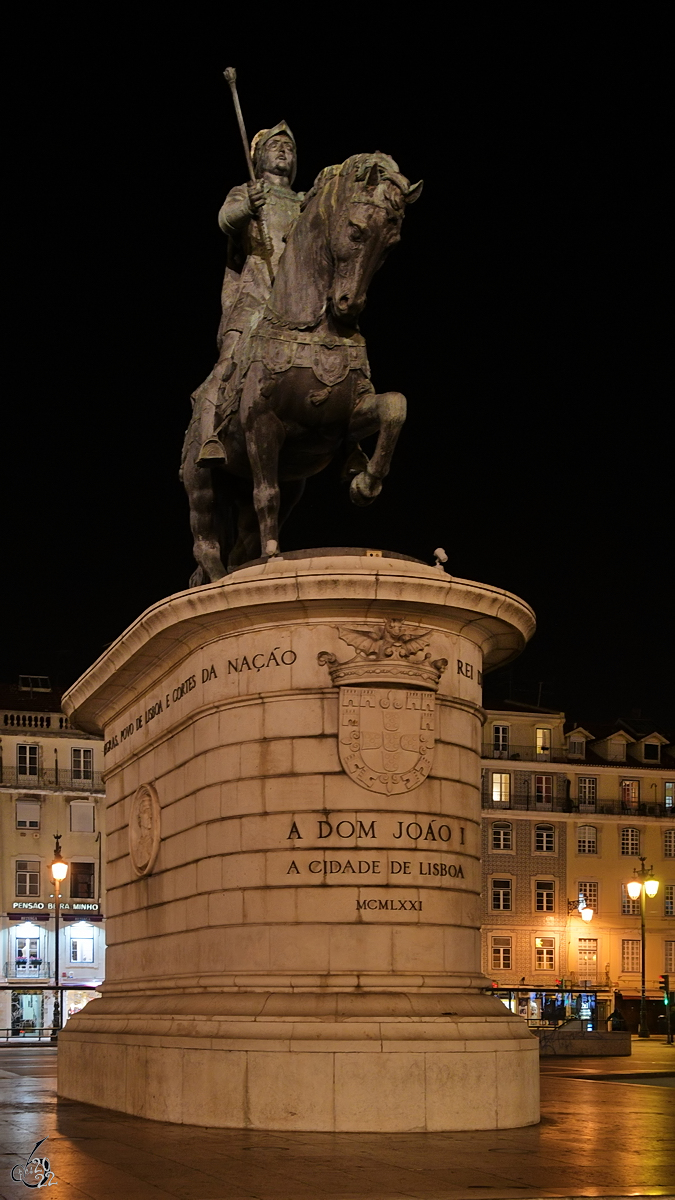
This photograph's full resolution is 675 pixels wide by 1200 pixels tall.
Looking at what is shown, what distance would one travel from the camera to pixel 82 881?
79.1 m

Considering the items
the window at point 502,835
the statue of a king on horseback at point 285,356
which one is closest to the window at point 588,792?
the window at point 502,835

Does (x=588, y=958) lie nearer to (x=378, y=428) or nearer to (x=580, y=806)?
(x=580, y=806)

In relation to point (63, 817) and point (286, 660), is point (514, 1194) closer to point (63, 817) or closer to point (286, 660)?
point (286, 660)

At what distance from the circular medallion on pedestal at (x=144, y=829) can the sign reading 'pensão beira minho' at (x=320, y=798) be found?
12cm

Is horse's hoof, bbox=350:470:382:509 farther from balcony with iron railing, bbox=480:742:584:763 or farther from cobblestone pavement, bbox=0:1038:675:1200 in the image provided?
balcony with iron railing, bbox=480:742:584:763

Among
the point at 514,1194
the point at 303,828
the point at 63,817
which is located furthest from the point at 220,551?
the point at 63,817

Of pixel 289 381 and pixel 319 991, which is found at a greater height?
pixel 289 381

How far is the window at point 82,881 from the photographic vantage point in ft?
258

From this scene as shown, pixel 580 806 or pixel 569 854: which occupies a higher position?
pixel 580 806

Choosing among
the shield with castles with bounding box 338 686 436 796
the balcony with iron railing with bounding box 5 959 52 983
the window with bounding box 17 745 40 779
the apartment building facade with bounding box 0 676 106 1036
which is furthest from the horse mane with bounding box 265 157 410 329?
the window with bounding box 17 745 40 779

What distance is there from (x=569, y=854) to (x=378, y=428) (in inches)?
2791

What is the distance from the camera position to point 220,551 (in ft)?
68.6

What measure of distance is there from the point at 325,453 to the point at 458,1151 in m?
8.64

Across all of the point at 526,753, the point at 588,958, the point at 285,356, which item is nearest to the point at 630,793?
the point at 526,753
